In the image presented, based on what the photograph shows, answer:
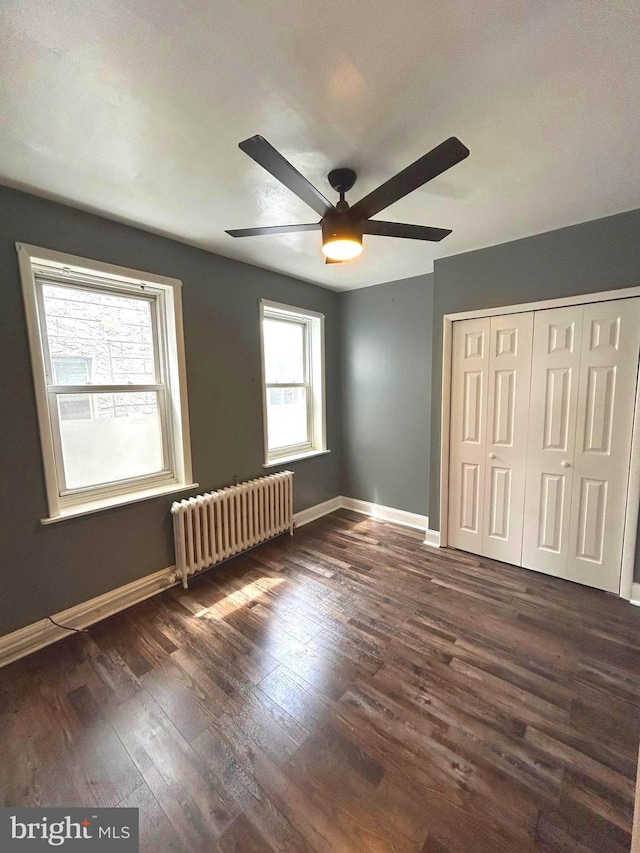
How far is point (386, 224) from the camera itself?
5.20ft

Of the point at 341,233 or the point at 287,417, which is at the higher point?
the point at 341,233

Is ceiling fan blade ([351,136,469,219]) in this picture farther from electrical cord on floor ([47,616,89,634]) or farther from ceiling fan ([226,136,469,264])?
electrical cord on floor ([47,616,89,634])

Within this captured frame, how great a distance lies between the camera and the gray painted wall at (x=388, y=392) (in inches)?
135

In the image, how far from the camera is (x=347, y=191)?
1816 mm

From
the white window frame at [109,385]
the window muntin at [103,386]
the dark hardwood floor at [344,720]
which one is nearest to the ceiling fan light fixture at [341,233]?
the white window frame at [109,385]

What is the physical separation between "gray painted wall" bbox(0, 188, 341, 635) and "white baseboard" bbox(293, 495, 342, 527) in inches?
8.6

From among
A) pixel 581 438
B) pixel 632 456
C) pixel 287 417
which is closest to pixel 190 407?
pixel 287 417

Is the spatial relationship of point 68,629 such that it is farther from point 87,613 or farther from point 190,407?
point 190,407

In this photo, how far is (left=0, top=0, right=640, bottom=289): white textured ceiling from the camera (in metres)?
1.00

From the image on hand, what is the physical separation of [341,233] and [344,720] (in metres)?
2.25

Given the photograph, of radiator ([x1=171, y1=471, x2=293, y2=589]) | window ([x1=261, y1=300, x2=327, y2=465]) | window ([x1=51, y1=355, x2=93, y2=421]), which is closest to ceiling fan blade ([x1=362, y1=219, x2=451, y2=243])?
window ([x1=261, y1=300, x2=327, y2=465])

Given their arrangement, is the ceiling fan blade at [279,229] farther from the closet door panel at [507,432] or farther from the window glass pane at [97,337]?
the closet door panel at [507,432]

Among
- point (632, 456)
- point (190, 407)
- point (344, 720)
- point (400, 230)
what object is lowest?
point (344, 720)

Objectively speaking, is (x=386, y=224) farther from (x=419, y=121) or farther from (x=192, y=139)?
(x=192, y=139)
